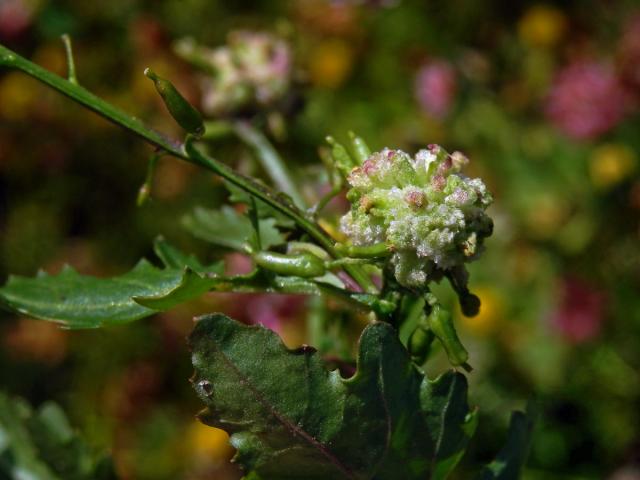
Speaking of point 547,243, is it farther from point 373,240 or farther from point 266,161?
point 373,240

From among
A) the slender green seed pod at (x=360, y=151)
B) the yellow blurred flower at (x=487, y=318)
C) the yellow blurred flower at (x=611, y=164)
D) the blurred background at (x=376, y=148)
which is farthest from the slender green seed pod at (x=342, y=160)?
the yellow blurred flower at (x=611, y=164)

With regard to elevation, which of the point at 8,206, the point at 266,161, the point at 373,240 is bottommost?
the point at 373,240

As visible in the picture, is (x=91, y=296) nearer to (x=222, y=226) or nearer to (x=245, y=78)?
(x=222, y=226)

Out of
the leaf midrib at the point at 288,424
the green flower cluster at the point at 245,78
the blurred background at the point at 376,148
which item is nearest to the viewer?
the leaf midrib at the point at 288,424

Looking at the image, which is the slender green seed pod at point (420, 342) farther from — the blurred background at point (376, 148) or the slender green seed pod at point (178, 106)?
the blurred background at point (376, 148)

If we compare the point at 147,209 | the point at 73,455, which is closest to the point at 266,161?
the point at 73,455

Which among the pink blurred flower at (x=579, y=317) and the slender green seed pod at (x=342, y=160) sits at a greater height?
the pink blurred flower at (x=579, y=317)

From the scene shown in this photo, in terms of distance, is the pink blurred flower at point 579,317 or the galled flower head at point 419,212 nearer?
the galled flower head at point 419,212
